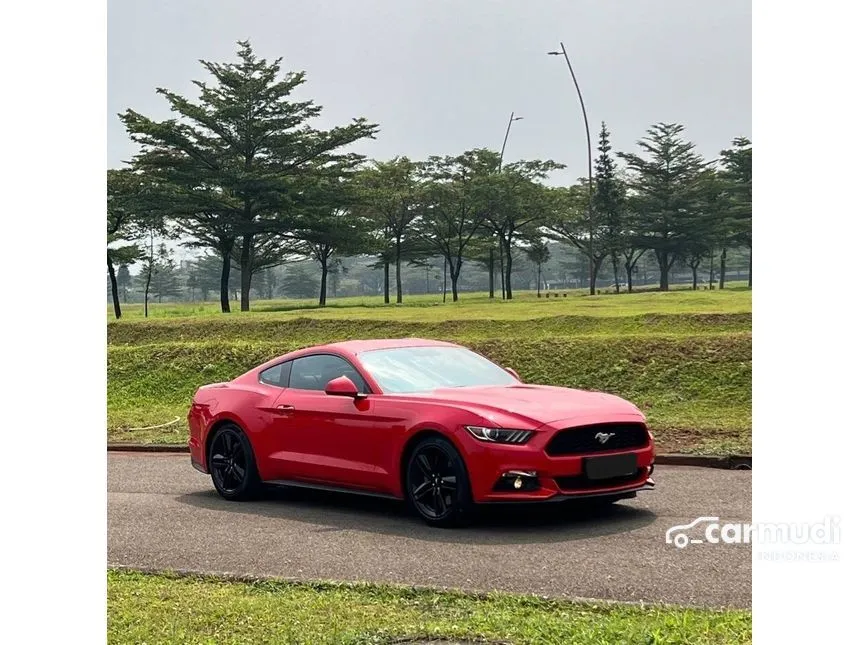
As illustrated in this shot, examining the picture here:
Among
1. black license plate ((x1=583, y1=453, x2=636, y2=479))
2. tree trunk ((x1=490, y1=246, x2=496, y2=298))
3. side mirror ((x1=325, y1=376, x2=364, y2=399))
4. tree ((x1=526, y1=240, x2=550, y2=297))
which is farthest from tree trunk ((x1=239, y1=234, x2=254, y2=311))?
black license plate ((x1=583, y1=453, x2=636, y2=479))

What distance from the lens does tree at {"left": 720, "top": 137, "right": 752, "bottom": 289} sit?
4578 cm

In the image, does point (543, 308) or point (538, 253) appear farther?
point (538, 253)

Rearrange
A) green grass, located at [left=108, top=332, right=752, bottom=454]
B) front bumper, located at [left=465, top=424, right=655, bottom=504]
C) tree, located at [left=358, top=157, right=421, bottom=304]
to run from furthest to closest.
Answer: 1. tree, located at [left=358, top=157, right=421, bottom=304]
2. green grass, located at [left=108, top=332, right=752, bottom=454]
3. front bumper, located at [left=465, top=424, right=655, bottom=504]

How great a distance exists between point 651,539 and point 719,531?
1.74 feet

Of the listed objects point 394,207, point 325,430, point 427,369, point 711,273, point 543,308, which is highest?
point 394,207

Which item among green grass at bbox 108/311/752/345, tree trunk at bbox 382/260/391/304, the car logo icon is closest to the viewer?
the car logo icon

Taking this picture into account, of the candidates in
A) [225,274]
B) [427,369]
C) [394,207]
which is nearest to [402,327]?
[225,274]

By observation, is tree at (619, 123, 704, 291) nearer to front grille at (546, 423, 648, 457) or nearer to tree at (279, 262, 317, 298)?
tree at (279, 262, 317, 298)

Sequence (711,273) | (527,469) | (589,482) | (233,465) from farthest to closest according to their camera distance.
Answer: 1. (711,273)
2. (233,465)
3. (589,482)
4. (527,469)

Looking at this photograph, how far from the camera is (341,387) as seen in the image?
332 inches

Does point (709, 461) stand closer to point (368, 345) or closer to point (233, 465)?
point (368, 345)

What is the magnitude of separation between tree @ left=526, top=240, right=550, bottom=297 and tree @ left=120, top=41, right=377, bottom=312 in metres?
11.7

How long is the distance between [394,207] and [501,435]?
33.2m

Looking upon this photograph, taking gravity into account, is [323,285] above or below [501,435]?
above
